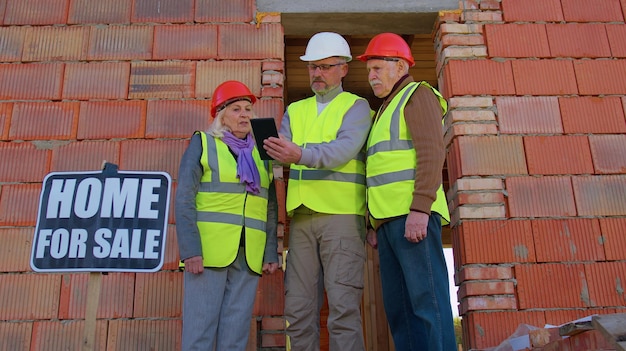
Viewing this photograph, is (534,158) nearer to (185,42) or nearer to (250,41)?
(250,41)

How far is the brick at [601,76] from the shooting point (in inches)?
157

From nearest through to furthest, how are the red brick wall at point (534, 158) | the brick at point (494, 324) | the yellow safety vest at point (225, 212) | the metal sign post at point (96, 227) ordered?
1. the metal sign post at point (96, 227)
2. the yellow safety vest at point (225, 212)
3. the brick at point (494, 324)
4. the red brick wall at point (534, 158)

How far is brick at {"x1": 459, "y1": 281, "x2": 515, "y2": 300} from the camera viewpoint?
11.6 ft

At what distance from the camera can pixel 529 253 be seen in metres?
3.62

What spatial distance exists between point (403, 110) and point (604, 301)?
1.72 metres

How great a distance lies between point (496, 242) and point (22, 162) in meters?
2.90

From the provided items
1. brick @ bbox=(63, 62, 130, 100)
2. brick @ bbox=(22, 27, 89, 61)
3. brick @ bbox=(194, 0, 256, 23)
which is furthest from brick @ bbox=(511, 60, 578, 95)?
brick @ bbox=(22, 27, 89, 61)

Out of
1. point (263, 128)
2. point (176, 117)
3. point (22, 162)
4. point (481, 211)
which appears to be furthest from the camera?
point (176, 117)

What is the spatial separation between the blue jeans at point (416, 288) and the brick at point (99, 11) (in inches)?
95.1

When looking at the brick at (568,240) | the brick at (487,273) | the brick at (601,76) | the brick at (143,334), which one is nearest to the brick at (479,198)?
the brick at (568,240)

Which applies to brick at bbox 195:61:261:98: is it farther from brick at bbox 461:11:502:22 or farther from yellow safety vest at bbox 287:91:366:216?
brick at bbox 461:11:502:22

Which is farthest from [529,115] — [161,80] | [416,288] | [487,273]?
[161,80]

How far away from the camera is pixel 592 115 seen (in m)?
3.94

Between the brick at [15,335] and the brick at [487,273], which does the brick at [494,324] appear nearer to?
the brick at [487,273]
